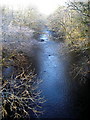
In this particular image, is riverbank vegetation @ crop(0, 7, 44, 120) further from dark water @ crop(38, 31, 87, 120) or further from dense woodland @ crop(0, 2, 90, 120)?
dark water @ crop(38, 31, 87, 120)

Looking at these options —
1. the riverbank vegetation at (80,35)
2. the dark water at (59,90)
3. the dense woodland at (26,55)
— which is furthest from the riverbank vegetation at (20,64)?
the riverbank vegetation at (80,35)

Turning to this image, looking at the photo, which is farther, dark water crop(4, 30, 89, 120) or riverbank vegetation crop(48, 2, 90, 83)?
riverbank vegetation crop(48, 2, 90, 83)

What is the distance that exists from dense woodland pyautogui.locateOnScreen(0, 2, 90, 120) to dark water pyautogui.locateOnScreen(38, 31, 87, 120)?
27.8 inches

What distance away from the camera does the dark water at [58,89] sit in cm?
1057

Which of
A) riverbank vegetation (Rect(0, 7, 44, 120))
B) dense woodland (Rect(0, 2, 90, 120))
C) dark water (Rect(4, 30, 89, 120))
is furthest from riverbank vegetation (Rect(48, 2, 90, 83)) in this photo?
riverbank vegetation (Rect(0, 7, 44, 120))

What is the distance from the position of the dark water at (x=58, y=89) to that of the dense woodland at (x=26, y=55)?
0.71 metres

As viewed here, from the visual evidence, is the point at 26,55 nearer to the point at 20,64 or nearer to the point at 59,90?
the point at 20,64

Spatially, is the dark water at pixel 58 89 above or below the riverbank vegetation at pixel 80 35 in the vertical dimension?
below

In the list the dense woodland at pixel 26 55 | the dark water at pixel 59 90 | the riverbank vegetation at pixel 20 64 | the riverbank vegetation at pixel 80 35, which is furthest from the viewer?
the riverbank vegetation at pixel 80 35

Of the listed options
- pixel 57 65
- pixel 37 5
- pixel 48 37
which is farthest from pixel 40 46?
pixel 37 5

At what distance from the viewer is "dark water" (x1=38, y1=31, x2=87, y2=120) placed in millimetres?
10575

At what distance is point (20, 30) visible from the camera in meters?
26.8

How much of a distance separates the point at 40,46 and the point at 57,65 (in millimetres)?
6130

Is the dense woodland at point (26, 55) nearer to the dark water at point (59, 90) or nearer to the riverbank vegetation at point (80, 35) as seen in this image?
the riverbank vegetation at point (80, 35)
